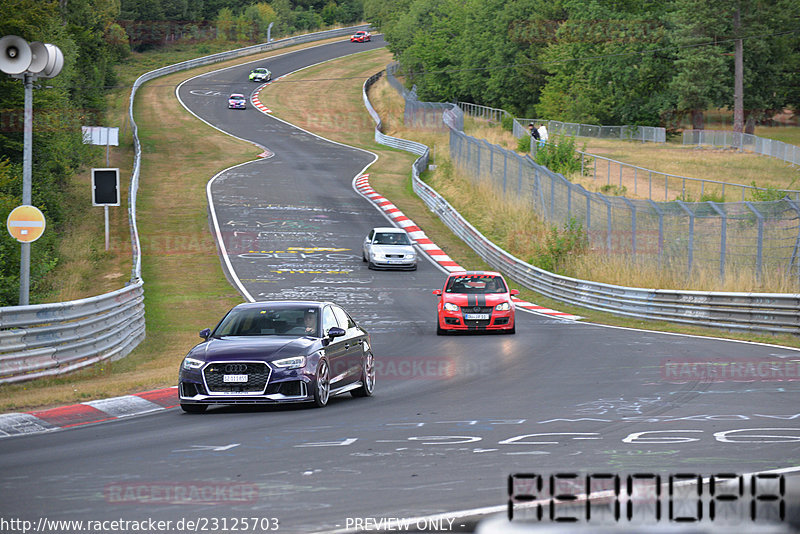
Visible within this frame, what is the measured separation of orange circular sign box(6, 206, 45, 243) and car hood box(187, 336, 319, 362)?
364 centimetres

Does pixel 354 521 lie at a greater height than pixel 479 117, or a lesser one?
lesser

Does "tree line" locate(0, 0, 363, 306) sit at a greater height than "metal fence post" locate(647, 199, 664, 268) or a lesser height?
greater

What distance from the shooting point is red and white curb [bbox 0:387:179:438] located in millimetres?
11203

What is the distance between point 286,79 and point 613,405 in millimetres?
96970

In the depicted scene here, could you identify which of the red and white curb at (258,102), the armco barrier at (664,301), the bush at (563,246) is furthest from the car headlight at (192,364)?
the red and white curb at (258,102)

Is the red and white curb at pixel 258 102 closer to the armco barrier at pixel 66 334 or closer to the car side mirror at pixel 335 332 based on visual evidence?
the armco barrier at pixel 66 334

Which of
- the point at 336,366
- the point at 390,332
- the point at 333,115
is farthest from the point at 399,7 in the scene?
the point at 336,366

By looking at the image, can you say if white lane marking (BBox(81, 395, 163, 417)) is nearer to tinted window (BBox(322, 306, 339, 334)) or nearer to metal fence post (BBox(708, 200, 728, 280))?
tinted window (BBox(322, 306, 339, 334))

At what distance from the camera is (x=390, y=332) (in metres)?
24.3

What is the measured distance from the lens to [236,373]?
40.4ft

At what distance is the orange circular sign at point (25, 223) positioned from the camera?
14766 millimetres

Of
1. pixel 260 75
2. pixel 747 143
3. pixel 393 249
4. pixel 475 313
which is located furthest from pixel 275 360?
pixel 260 75

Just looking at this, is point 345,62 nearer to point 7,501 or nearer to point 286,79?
point 286,79

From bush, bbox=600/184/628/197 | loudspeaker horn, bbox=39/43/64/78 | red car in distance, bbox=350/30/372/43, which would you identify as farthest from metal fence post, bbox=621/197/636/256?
red car in distance, bbox=350/30/372/43
